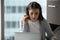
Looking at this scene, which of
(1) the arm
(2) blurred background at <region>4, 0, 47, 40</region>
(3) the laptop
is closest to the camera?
(3) the laptop

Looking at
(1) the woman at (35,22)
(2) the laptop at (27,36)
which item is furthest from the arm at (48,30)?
(2) the laptop at (27,36)

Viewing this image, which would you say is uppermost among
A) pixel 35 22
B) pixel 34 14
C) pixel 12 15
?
pixel 34 14

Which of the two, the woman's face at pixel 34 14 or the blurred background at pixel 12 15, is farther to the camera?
the blurred background at pixel 12 15

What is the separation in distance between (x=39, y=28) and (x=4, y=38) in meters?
1.59

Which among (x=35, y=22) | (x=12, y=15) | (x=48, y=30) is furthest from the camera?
(x=12, y=15)

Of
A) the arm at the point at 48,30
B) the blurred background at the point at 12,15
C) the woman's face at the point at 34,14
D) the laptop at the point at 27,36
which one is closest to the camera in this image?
the laptop at the point at 27,36

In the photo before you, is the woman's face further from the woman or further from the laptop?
the laptop

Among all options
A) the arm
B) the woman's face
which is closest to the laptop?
the arm

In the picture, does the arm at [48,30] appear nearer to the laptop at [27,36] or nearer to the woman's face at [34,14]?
the woman's face at [34,14]

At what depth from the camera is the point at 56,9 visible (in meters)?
2.56

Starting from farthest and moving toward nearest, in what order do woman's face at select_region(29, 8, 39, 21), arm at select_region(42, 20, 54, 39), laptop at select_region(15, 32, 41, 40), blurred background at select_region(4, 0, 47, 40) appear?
1. blurred background at select_region(4, 0, 47, 40)
2. woman's face at select_region(29, 8, 39, 21)
3. arm at select_region(42, 20, 54, 39)
4. laptop at select_region(15, 32, 41, 40)

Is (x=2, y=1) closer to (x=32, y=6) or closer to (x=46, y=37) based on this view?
(x=32, y=6)

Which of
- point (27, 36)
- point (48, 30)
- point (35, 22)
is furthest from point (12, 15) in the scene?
point (27, 36)

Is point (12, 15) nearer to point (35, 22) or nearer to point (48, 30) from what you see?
point (35, 22)
